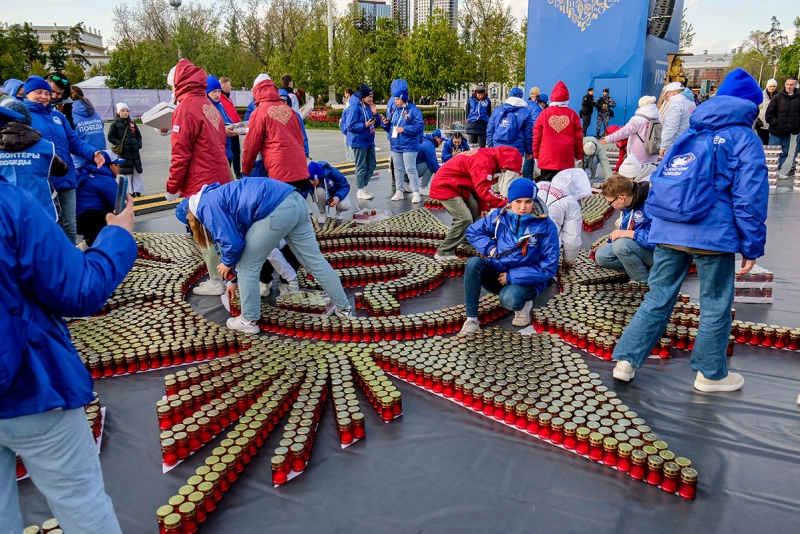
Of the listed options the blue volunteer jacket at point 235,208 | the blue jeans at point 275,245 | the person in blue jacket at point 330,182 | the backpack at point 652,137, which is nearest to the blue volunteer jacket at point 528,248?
the blue jeans at point 275,245

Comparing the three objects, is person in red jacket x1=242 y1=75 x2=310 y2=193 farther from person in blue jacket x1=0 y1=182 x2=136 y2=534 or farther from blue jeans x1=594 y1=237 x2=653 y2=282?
person in blue jacket x1=0 y1=182 x2=136 y2=534

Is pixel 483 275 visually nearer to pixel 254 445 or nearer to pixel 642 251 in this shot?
pixel 642 251

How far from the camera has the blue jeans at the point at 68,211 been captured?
6820mm

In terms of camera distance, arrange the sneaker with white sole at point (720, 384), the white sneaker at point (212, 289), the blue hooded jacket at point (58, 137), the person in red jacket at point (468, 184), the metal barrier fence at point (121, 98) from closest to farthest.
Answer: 1. the sneaker with white sole at point (720, 384)
2. the blue hooded jacket at point (58, 137)
3. the white sneaker at point (212, 289)
4. the person in red jacket at point (468, 184)
5. the metal barrier fence at point (121, 98)

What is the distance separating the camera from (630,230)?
21.0 ft

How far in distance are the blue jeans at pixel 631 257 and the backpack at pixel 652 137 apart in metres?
4.28

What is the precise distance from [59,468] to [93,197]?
246 inches

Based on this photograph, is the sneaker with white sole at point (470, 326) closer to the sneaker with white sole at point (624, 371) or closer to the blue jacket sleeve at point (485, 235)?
the blue jacket sleeve at point (485, 235)

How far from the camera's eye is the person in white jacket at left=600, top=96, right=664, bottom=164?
991cm

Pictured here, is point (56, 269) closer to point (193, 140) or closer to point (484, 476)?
point (484, 476)

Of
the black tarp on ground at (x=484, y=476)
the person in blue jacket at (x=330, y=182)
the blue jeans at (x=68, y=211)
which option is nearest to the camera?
the black tarp on ground at (x=484, y=476)

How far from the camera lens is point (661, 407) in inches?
171

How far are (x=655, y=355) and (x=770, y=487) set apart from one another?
1848mm

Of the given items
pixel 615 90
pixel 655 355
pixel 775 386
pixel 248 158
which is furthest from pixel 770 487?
pixel 615 90
